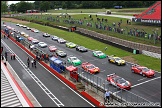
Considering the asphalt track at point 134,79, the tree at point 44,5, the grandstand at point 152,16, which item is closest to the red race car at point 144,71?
the asphalt track at point 134,79

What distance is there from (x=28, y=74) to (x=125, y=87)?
17562mm

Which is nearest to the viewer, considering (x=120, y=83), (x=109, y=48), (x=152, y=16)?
(x=120, y=83)

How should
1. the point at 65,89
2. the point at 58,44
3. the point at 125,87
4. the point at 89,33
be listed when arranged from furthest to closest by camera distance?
A: the point at 89,33 → the point at 58,44 → the point at 65,89 → the point at 125,87

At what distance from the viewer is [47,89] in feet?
108

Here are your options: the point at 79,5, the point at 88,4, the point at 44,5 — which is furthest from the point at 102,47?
the point at 79,5

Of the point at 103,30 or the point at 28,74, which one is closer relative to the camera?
the point at 28,74

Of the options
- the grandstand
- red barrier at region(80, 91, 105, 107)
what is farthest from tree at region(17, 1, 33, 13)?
red barrier at region(80, 91, 105, 107)

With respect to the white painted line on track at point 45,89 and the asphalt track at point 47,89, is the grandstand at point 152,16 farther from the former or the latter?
the white painted line on track at point 45,89

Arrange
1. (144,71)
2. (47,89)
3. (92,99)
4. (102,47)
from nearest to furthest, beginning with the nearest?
(92,99)
(47,89)
(144,71)
(102,47)

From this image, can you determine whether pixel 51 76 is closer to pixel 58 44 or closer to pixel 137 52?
pixel 137 52

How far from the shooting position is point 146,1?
128875mm

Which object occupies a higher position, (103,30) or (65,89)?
(103,30)

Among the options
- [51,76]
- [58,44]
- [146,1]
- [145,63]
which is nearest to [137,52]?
[145,63]

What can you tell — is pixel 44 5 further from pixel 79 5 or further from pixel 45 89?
pixel 45 89
